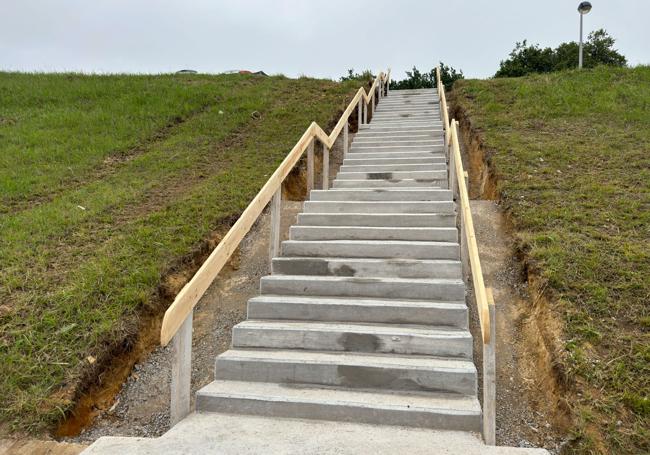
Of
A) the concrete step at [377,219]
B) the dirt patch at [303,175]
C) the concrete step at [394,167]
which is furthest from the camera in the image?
the dirt patch at [303,175]

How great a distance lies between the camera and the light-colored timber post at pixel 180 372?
3.17 metres

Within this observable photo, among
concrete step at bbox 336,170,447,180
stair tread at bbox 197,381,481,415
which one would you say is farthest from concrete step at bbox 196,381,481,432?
concrete step at bbox 336,170,447,180

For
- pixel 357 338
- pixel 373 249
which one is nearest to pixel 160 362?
pixel 357 338

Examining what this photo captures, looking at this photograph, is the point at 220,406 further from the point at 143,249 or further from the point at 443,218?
the point at 443,218

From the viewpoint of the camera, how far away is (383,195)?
6309 mm

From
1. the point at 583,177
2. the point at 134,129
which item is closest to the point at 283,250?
the point at 583,177

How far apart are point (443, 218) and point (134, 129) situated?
8.22 metres

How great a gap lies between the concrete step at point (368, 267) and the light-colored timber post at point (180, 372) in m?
1.75

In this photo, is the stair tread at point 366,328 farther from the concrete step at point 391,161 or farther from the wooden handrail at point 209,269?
the concrete step at point 391,161

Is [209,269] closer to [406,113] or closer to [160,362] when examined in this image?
[160,362]

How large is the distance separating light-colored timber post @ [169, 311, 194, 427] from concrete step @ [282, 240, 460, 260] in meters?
2.12

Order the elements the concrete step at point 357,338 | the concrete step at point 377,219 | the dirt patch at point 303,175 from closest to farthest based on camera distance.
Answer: the concrete step at point 357,338 < the concrete step at point 377,219 < the dirt patch at point 303,175

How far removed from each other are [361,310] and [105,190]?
5.36m

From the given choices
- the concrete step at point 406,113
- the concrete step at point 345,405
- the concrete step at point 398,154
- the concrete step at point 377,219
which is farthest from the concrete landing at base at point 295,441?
the concrete step at point 406,113
